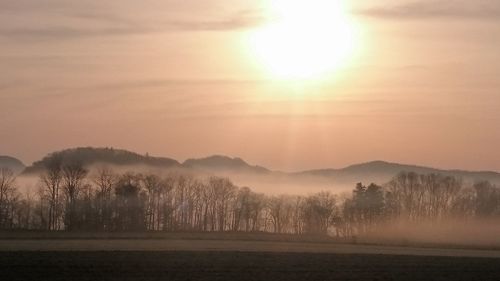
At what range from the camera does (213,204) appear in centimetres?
15175

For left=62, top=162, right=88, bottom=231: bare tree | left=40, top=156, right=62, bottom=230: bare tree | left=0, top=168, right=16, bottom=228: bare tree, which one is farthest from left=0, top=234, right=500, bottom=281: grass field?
left=40, top=156, right=62, bottom=230: bare tree

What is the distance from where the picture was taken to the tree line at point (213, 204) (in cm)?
12488

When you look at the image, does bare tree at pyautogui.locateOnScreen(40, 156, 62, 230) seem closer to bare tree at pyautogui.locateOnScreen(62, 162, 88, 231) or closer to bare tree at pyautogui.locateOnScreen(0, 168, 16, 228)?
bare tree at pyautogui.locateOnScreen(62, 162, 88, 231)

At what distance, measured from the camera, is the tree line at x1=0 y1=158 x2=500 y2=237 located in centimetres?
12488

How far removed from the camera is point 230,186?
538 ft

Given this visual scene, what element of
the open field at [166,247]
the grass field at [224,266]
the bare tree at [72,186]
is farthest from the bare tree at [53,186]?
the grass field at [224,266]

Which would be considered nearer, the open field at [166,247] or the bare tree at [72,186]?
the open field at [166,247]

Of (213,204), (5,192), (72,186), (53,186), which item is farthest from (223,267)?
(213,204)

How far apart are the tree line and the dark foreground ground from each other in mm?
64298

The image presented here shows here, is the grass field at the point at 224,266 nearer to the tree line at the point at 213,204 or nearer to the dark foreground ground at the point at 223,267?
the dark foreground ground at the point at 223,267

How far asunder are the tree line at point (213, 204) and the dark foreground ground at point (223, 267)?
64298mm

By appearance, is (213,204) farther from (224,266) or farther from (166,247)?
(224,266)

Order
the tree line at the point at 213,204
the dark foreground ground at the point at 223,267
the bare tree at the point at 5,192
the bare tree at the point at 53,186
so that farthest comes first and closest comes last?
1. the tree line at the point at 213,204
2. the bare tree at the point at 53,186
3. the bare tree at the point at 5,192
4. the dark foreground ground at the point at 223,267

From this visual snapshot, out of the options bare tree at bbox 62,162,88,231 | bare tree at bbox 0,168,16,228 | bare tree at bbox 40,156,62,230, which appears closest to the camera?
bare tree at bbox 0,168,16,228
